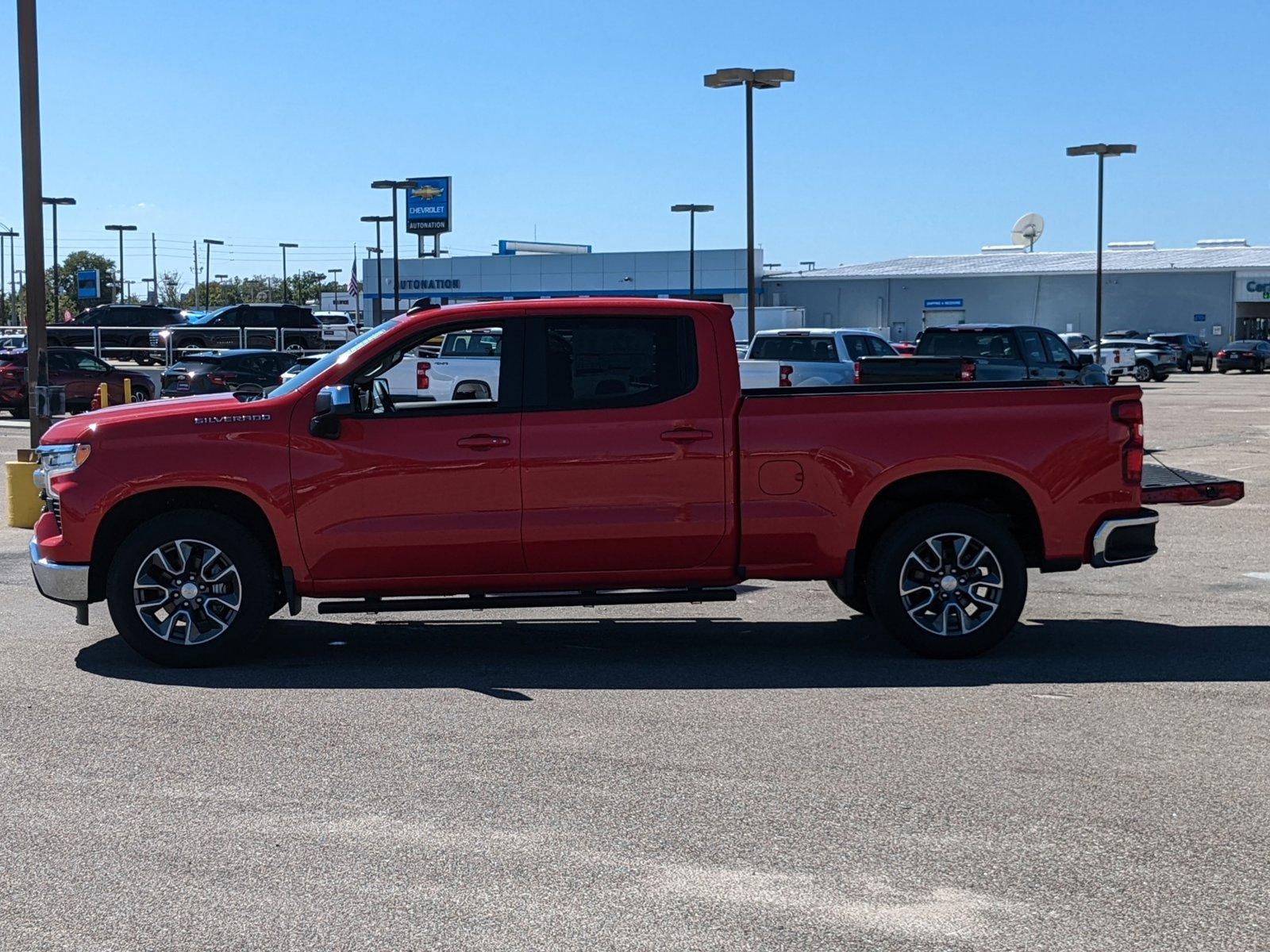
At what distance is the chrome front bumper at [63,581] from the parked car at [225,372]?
22935 mm

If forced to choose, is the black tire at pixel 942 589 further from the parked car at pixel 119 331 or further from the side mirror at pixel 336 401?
the parked car at pixel 119 331

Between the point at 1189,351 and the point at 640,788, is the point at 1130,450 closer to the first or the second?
the point at 640,788

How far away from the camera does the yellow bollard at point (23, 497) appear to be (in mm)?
13922

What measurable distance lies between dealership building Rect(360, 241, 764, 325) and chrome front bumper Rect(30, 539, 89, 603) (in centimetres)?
7109

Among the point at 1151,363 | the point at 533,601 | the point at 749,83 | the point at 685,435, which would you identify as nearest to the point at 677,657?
the point at 533,601

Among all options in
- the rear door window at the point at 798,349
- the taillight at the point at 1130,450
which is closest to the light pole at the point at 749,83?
the rear door window at the point at 798,349

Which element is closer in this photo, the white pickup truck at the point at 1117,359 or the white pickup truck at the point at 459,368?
the white pickup truck at the point at 459,368

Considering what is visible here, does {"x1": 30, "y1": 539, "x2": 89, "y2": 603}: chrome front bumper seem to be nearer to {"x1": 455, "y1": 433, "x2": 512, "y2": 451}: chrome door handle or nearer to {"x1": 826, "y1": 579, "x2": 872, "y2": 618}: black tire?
{"x1": 455, "y1": 433, "x2": 512, "y2": 451}: chrome door handle

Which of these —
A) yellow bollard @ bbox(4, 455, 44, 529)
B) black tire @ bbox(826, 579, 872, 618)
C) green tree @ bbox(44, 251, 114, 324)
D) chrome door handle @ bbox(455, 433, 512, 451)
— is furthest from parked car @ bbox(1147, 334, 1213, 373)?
green tree @ bbox(44, 251, 114, 324)

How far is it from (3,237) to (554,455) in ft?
332

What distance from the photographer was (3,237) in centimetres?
9900

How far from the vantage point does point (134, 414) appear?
26.6 ft

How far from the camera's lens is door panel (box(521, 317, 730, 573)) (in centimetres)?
798

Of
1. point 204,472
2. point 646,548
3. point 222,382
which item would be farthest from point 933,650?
point 222,382
